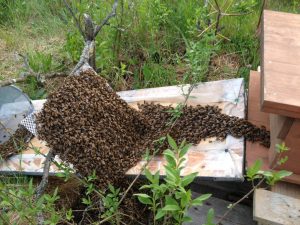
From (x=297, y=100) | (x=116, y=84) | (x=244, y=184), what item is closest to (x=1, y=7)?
(x=116, y=84)

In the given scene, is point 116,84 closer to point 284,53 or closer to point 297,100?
point 284,53

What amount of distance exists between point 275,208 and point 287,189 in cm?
21

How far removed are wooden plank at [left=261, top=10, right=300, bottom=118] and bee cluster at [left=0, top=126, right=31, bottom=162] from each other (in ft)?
5.59

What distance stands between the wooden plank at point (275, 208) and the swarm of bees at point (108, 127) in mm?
379

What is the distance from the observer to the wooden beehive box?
70.4 inches

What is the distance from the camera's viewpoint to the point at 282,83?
187cm

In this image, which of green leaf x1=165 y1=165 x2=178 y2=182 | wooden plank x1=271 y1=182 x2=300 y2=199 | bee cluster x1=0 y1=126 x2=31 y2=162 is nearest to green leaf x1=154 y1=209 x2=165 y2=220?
green leaf x1=165 y1=165 x2=178 y2=182

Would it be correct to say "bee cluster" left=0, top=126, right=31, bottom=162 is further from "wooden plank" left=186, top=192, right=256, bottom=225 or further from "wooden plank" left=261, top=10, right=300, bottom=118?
"wooden plank" left=261, top=10, right=300, bottom=118

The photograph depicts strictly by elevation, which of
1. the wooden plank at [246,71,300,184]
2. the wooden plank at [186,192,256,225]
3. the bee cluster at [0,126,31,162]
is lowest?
the wooden plank at [186,192,256,225]

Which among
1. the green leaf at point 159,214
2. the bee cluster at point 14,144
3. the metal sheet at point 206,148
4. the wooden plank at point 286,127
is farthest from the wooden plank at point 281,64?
the bee cluster at point 14,144

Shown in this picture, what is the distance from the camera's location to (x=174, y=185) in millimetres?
1542

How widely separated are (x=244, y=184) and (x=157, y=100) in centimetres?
87

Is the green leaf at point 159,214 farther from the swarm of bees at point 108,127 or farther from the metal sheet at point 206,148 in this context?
the swarm of bees at point 108,127

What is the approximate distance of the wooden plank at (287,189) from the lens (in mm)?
2111
